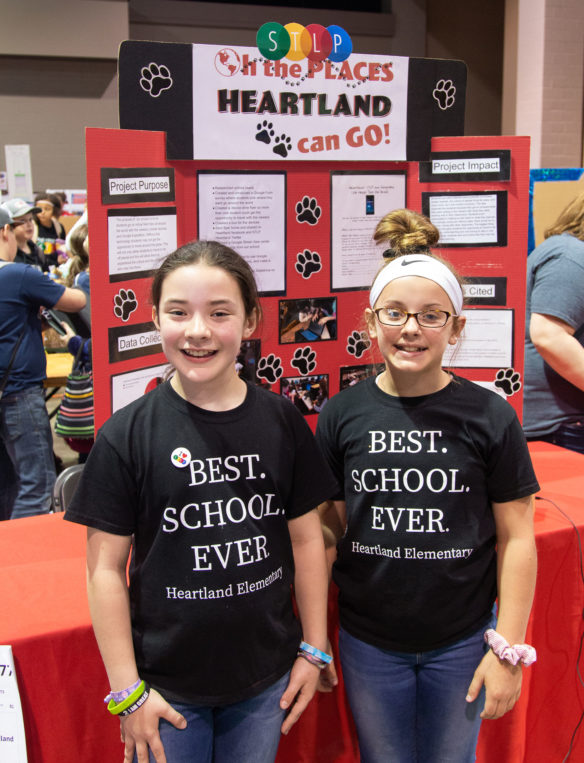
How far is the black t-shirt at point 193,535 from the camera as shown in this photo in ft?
3.64

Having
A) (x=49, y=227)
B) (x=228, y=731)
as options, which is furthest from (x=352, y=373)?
(x=49, y=227)

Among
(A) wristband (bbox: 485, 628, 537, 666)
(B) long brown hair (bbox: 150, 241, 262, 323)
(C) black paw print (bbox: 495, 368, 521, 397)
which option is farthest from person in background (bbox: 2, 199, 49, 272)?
(A) wristband (bbox: 485, 628, 537, 666)

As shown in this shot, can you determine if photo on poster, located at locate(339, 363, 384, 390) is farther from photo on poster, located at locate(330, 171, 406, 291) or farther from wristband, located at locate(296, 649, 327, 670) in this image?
wristband, located at locate(296, 649, 327, 670)

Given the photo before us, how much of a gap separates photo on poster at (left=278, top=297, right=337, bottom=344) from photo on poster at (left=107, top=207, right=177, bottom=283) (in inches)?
15.0

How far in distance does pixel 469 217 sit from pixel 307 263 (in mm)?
475

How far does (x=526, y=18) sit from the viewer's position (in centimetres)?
728

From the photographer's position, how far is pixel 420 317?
1274 mm

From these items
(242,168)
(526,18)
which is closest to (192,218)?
(242,168)

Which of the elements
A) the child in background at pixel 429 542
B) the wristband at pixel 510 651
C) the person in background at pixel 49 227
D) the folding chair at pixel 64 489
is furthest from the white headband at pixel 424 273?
the person in background at pixel 49 227

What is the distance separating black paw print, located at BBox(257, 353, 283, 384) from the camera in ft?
6.73

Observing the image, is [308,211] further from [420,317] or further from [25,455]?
[25,455]

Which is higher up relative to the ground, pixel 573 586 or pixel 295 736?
pixel 573 586

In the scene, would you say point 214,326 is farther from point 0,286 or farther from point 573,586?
point 0,286

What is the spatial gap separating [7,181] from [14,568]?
910 centimetres
